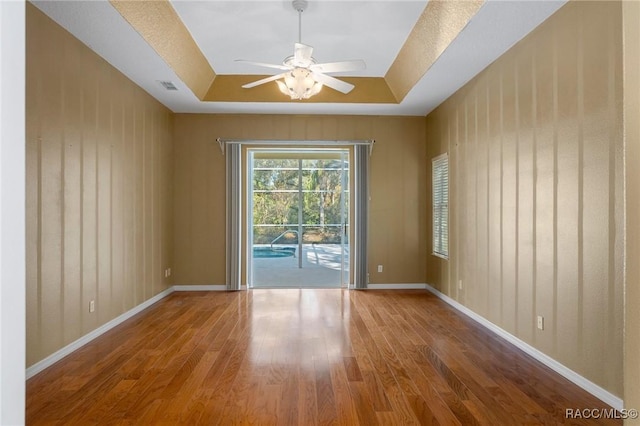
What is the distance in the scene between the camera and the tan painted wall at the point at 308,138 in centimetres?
609

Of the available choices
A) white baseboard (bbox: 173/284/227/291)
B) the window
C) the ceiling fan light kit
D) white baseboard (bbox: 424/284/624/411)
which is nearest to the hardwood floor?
white baseboard (bbox: 424/284/624/411)

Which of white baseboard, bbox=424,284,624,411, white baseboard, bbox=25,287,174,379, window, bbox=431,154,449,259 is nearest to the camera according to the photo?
white baseboard, bbox=424,284,624,411

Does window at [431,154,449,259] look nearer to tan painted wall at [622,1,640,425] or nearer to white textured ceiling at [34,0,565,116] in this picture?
white textured ceiling at [34,0,565,116]

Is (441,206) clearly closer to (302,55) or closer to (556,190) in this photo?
(556,190)

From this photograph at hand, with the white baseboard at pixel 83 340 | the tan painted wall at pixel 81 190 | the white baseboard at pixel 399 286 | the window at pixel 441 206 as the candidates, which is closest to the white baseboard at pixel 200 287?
the white baseboard at pixel 83 340

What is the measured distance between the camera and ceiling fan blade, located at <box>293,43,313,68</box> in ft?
10.6

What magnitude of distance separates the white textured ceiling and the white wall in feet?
8.65

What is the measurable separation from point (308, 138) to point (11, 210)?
5.50 meters

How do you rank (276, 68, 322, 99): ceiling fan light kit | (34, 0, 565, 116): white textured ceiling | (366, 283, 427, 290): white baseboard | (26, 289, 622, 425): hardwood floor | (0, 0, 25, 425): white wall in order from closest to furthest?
(0, 0, 25, 425): white wall
(26, 289, 622, 425): hardwood floor
(34, 0, 565, 116): white textured ceiling
(276, 68, 322, 99): ceiling fan light kit
(366, 283, 427, 290): white baseboard

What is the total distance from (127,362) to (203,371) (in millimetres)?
745

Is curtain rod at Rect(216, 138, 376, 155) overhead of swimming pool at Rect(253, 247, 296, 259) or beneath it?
overhead

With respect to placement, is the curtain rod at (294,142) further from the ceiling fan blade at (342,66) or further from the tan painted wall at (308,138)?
the ceiling fan blade at (342,66)

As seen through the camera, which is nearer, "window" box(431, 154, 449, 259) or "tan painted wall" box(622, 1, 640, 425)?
"tan painted wall" box(622, 1, 640, 425)

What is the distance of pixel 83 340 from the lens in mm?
3562
